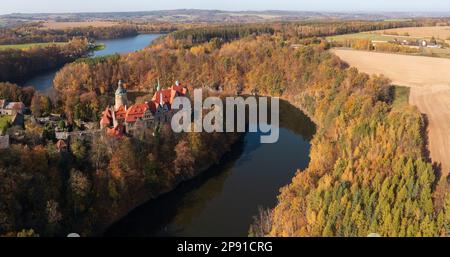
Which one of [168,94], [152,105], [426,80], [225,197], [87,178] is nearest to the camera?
[87,178]

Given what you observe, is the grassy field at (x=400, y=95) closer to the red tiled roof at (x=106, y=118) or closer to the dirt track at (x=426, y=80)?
the dirt track at (x=426, y=80)

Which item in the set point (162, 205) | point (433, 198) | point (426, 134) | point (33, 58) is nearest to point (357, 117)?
point (426, 134)

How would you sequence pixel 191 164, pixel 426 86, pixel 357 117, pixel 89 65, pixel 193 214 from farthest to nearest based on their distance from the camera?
pixel 89 65 → pixel 426 86 → pixel 357 117 → pixel 191 164 → pixel 193 214

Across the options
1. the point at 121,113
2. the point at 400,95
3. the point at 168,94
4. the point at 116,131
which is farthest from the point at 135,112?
Result: the point at 400,95

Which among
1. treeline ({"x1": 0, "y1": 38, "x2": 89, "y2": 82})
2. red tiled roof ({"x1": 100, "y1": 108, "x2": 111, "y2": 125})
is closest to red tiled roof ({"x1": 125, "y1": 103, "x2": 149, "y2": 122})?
red tiled roof ({"x1": 100, "y1": 108, "x2": 111, "y2": 125})

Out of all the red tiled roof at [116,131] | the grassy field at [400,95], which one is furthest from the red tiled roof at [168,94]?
the grassy field at [400,95]

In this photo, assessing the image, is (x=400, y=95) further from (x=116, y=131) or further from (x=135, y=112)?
(x=116, y=131)

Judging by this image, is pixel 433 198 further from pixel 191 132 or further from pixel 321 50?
pixel 321 50
